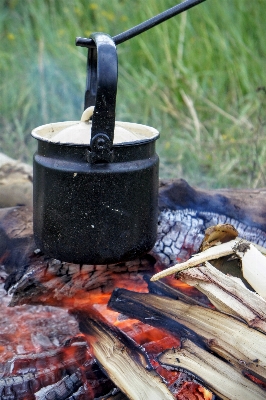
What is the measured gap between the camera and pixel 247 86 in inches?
168

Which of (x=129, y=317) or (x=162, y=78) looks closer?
(x=129, y=317)

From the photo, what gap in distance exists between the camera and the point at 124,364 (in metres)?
1.48

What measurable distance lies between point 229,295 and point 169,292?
0.27 metres

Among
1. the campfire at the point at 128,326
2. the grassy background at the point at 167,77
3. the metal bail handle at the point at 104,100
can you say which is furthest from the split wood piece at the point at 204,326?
the grassy background at the point at 167,77

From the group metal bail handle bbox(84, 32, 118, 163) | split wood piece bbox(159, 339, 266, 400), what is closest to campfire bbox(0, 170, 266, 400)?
split wood piece bbox(159, 339, 266, 400)

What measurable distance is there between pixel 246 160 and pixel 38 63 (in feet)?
6.46

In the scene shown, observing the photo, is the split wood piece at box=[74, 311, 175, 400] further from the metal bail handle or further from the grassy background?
the grassy background

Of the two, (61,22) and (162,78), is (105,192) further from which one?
(61,22)

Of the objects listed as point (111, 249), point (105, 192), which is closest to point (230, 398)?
point (111, 249)

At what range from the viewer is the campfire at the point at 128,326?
142 centimetres

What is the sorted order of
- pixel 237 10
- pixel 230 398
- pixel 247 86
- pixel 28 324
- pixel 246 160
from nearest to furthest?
pixel 230 398
pixel 28 324
pixel 246 160
pixel 247 86
pixel 237 10

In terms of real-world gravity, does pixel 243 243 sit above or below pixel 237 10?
below

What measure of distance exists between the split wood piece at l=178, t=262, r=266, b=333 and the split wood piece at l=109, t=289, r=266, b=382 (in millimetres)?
23

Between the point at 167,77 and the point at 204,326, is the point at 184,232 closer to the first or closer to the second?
the point at 204,326
